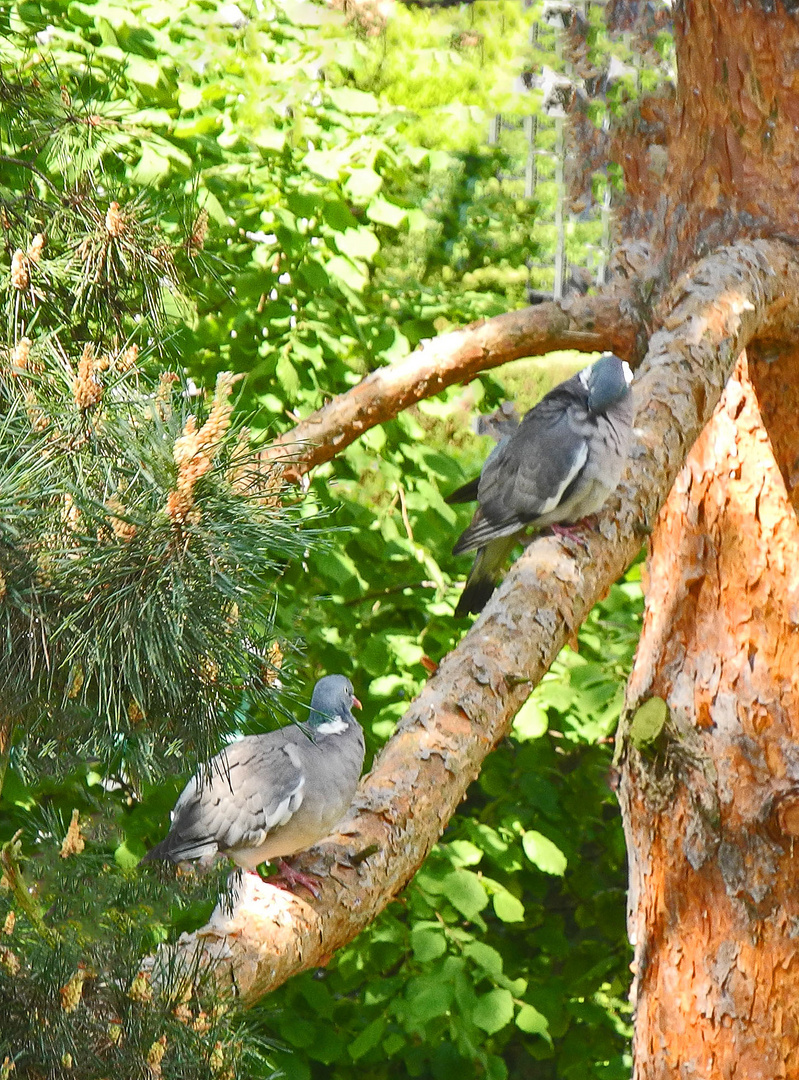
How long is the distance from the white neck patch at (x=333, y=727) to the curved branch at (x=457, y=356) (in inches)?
22.7

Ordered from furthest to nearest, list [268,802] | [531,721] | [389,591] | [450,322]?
[450,322] → [389,591] → [531,721] → [268,802]

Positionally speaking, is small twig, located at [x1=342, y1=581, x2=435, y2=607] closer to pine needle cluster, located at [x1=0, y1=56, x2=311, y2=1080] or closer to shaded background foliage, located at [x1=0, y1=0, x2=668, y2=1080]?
shaded background foliage, located at [x1=0, y1=0, x2=668, y2=1080]

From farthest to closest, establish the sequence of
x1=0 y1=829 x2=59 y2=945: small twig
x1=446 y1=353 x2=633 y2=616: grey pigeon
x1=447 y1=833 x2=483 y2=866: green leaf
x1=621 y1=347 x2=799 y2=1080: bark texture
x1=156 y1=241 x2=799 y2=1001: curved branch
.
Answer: x1=447 y1=833 x2=483 y2=866: green leaf, x1=621 y1=347 x2=799 y2=1080: bark texture, x1=446 y1=353 x2=633 y2=616: grey pigeon, x1=156 y1=241 x2=799 y2=1001: curved branch, x1=0 y1=829 x2=59 y2=945: small twig

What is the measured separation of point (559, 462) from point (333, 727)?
0.78 m

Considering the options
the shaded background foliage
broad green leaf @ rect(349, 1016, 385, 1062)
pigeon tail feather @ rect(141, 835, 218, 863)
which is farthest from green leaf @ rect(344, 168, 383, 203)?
broad green leaf @ rect(349, 1016, 385, 1062)

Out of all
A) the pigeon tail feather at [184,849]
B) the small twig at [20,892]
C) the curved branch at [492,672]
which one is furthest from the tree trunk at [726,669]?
the small twig at [20,892]

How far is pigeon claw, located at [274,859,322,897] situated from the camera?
5.37 ft

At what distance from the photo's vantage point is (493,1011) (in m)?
2.83

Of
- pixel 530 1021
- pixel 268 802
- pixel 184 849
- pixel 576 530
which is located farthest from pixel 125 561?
pixel 530 1021

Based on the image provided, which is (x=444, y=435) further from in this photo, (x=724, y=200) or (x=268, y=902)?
(x=268, y=902)

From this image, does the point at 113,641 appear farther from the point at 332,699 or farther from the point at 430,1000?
the point at 430,1000

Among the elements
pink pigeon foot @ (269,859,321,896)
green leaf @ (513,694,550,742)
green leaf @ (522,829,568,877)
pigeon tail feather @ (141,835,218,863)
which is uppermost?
pink pigeon foot @ (269,859,321,896)

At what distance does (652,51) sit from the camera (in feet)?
10.5

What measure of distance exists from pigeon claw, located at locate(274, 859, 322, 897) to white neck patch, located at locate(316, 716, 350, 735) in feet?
1.38
